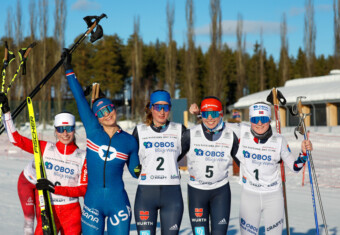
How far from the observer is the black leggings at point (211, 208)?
15.4 ft

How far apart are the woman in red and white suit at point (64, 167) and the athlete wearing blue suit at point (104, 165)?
9.3 inches

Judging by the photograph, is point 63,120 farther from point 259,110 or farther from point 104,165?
point 259,110

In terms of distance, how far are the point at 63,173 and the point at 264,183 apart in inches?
84.3

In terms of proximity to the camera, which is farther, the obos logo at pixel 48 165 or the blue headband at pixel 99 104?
the obos logo at pixel 48 165

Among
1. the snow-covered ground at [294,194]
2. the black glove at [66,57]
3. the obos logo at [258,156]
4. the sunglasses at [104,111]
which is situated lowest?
the snow-covered ground at [294,194]

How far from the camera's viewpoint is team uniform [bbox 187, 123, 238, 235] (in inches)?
185

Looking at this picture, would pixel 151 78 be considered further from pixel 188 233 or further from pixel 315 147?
pixel 188 233

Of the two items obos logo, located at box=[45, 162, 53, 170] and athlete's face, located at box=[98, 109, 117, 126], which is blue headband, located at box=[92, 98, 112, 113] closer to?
athlete's face, located at box=[98, 109, 117, 126]

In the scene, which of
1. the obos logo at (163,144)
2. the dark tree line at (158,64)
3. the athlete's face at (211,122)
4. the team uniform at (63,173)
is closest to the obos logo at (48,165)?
the team uniform at (63,173)

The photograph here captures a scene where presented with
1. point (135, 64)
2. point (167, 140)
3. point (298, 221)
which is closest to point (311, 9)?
point (135, 64)

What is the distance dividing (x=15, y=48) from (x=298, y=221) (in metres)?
33.5

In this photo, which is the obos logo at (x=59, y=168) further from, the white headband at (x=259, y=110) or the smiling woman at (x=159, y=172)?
the white headband at (x=259, y=110)

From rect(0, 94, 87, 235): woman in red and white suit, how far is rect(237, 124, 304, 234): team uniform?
178cm

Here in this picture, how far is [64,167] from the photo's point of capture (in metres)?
4.42
